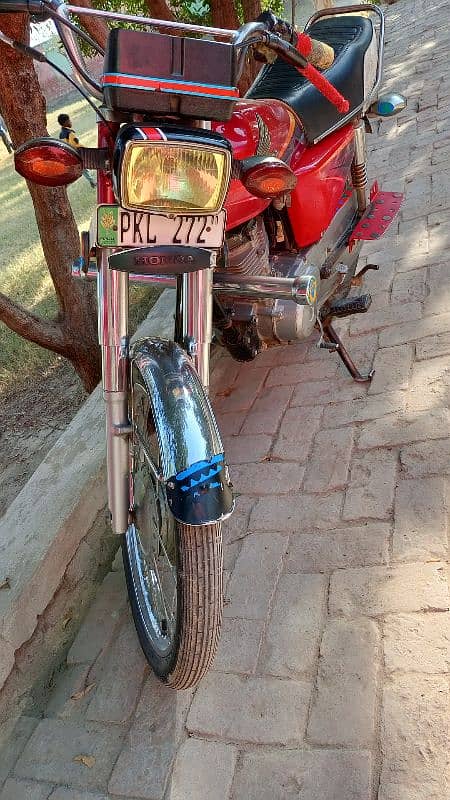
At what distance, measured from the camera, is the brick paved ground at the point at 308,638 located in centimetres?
161

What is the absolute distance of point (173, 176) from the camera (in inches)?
54.1

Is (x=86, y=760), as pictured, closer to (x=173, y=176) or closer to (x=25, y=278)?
(x=173, y=176)

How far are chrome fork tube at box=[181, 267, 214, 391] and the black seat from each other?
1.16 m

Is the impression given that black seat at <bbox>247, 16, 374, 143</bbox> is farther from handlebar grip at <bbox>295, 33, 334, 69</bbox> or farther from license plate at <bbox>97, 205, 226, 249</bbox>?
license plate at <bbox>97, 205, 226, 249</bbox>

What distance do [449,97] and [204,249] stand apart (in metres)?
5.07

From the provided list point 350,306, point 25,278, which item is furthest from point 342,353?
point 25,278

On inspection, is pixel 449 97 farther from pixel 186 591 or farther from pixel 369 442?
pixel 186 591

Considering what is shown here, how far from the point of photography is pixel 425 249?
3.59 metres

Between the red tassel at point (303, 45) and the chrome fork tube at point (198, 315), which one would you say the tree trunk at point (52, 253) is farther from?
the chrome fork tube at point (198, 315)

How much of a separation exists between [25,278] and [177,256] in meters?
4.00

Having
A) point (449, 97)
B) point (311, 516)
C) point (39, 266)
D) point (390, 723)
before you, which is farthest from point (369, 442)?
point (449, 97)

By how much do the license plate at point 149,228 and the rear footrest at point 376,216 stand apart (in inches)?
62.9

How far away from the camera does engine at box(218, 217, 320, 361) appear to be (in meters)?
2.23

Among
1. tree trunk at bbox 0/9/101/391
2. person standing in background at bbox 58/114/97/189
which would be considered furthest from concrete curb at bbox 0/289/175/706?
person standing in background at bbox 58/114/97/189
